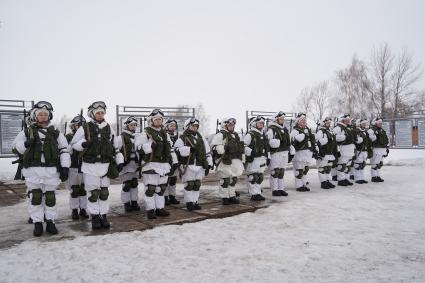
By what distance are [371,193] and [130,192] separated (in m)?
6.50

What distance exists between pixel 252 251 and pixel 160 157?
2.93 m

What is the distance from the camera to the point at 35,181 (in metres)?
5.84

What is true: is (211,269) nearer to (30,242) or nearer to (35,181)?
(30,242)

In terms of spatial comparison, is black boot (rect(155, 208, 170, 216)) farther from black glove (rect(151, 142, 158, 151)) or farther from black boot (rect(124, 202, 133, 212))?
black glove (rect(151, 142, 158, 151))

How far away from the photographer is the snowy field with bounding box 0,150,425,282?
159 inches

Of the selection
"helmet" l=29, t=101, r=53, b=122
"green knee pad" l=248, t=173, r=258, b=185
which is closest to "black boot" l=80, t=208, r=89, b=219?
"helmet" l=29, t=101, r=53, b=122

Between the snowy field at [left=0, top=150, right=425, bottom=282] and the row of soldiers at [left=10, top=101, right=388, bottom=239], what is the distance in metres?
1.08

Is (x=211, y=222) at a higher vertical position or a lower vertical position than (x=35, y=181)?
lower

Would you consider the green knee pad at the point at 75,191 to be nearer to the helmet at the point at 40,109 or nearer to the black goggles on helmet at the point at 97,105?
the helmet at the point at 40,109

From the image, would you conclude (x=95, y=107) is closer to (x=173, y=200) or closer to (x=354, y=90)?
(x=173, y=200)

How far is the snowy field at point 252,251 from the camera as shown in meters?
4.04

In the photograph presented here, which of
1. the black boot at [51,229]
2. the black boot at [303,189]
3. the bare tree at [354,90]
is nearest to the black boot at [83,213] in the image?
the black boot at [51,229]

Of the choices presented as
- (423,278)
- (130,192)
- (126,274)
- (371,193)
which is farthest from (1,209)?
(371,193)

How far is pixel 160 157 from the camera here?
697 cm
